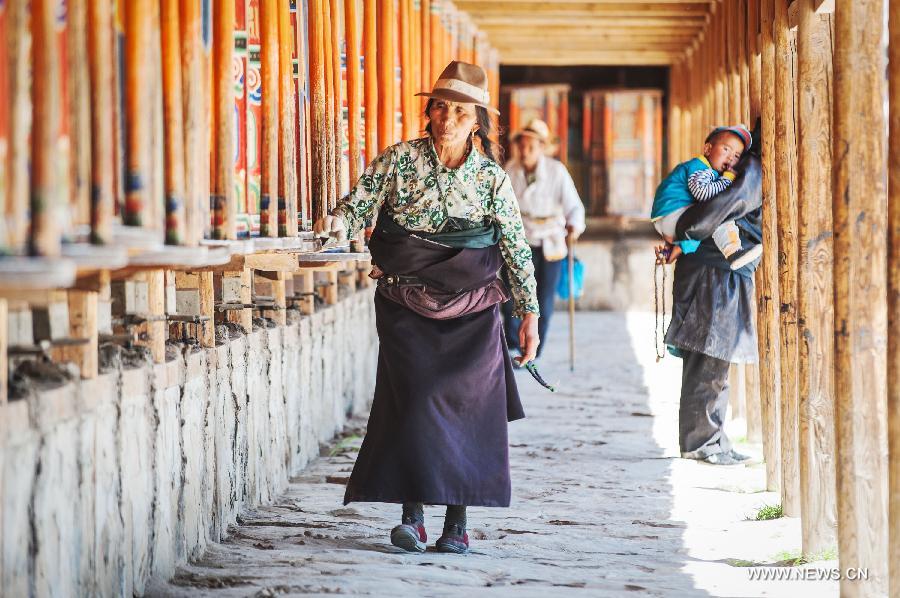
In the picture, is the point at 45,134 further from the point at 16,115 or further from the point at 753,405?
the point at 753,405

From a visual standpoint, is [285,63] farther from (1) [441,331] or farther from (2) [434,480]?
(2) [434,480]

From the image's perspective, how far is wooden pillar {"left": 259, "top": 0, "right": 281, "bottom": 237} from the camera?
5.39 metres

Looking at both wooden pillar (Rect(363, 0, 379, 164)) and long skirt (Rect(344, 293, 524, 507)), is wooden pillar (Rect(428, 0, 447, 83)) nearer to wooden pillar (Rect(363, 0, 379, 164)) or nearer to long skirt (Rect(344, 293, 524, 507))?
wooden pillar (Rect(363, 0, 379, 164))

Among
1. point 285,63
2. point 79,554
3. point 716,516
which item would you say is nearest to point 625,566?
point 716,516

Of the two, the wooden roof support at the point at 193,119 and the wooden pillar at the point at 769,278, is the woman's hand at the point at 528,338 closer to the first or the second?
the wooden roof support at the point at 193,119

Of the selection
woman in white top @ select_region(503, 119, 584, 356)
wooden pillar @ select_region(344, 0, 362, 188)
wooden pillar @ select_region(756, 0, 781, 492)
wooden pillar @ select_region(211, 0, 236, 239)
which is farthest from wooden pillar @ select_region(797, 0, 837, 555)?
woman in white top @ select_region(503, 119, 584, 356)

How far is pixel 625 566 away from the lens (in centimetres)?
504

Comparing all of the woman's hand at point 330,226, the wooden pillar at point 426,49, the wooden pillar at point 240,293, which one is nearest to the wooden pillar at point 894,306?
the woman's hand at point 330,226

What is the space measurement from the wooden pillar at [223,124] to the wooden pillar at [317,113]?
1.73 m

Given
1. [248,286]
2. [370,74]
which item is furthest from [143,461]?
[370,74]

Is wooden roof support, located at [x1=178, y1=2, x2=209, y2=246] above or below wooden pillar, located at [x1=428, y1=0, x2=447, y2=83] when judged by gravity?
below

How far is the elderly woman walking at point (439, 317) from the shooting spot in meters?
5.04

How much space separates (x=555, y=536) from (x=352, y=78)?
10.6 ft

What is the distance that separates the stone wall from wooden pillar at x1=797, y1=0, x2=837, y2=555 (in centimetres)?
238
